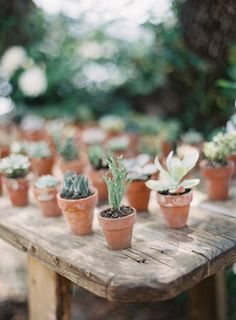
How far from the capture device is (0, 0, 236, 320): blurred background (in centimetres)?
280

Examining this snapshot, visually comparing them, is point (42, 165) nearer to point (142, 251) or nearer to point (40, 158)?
point (40, 158)

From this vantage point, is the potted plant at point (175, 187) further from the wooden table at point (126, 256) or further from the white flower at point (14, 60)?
the white flower at point (14, 60)

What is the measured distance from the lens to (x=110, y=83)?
4.04 metres

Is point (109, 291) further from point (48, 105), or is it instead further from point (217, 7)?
point (48, 105)

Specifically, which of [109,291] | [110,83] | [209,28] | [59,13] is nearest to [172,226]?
[109,291]

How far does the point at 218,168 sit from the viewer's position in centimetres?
198

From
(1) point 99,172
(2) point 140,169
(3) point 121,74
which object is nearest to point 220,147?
(2) point 140,169

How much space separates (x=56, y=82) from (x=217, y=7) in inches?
70.1

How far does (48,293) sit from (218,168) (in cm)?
94

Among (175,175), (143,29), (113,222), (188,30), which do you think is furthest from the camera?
(143,29)

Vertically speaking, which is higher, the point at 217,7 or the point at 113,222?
the point at 217,7

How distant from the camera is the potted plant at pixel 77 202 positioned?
5.43ft

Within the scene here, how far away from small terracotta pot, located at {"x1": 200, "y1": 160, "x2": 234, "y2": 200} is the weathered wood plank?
786 millimetres

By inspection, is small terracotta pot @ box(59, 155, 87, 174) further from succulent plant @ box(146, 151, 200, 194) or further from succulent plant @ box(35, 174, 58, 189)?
succulent plant @ box(146, 151, 200, 194)
